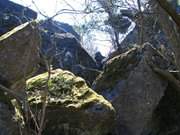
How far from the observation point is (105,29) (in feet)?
56.2

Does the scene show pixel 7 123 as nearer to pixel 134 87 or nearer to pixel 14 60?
pixel 14 60

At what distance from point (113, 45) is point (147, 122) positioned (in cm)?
899

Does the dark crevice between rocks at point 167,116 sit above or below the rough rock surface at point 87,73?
below

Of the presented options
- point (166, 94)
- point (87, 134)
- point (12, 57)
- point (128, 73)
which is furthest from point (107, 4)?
point (87, 134)

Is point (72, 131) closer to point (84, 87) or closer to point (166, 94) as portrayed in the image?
point (84, 87)

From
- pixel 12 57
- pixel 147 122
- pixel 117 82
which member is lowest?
pixel 147 122

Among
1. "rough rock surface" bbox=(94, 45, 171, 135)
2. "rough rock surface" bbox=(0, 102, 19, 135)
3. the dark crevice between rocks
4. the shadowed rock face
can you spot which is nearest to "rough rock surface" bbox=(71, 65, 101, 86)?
"rough rock surface" bbox=(94, 45, 171, 135)

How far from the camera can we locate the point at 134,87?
893 cm

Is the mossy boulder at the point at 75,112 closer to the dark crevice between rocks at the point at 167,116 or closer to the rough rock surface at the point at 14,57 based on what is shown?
the rough rock surface at the point at 14,57

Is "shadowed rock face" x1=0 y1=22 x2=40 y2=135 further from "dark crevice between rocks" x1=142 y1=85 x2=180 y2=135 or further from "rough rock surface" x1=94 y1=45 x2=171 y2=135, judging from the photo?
"dark crevice between rocks" x1=142 y1=85 x2=180 y2=135

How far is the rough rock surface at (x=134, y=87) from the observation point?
8.52m

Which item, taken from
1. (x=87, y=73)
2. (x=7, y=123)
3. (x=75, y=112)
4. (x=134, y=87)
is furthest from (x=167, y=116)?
(x=87, y=73)

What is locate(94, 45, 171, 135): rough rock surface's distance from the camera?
8.52 meters

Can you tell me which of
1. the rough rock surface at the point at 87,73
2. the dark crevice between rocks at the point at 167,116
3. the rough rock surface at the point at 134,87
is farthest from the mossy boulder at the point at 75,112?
the rough rock surface at the point at 87,73
